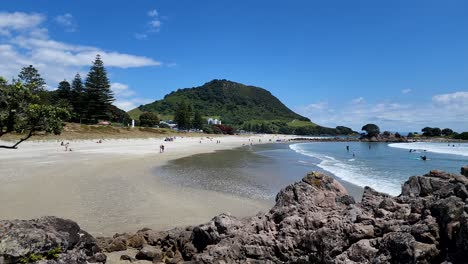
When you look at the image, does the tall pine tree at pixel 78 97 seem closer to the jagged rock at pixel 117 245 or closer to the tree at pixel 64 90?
the tree at pixel 64 90

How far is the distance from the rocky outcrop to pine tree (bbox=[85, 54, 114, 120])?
79735 mm

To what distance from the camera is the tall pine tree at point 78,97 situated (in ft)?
268

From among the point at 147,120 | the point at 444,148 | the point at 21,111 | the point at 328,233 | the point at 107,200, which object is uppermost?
the point at 147,120

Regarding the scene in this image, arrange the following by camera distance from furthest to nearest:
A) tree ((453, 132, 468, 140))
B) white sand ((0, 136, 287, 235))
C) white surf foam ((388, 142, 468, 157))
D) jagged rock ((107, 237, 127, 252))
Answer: tree ((453, 132, 468, 140)) → white surf foam ((388, 142, 468, 157)) → white sand ((0, 136, 287, 235)) → jagged rock ((107, 237, 127, 252))

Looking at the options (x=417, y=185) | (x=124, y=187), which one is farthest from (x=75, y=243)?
(x=124, y=187)

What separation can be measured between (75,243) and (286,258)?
186 inches

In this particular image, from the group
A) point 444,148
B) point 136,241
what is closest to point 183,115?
point 444,148

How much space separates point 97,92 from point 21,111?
7915 centimetres

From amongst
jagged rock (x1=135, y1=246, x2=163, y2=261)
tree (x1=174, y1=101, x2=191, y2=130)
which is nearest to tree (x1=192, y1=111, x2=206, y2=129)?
tree (x1=174, y1=101, x2=191, y2=130)

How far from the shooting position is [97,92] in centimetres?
8394

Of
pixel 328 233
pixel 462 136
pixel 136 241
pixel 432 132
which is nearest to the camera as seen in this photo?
pixel 328 233

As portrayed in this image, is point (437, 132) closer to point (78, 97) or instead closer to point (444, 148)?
point (444, 148)

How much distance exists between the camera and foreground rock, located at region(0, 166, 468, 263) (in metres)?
6.39

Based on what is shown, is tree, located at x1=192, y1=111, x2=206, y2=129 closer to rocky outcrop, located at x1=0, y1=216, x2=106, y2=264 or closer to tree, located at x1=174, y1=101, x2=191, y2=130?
tree, located at x1=174, y1=101, x2=191, y2=130
